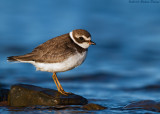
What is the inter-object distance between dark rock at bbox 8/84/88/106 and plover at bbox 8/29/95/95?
567 millimetres

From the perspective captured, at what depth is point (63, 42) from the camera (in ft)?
31.4

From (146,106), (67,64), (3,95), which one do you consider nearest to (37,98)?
(67,64)

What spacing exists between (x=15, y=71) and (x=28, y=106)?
226 inches

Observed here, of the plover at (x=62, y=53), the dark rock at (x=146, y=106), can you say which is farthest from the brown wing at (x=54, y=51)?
the dark rock at (x=146, y=106)

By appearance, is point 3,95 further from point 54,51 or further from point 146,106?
point 146,106

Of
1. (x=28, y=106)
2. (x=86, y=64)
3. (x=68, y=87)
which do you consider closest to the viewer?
(x=28, y=106)

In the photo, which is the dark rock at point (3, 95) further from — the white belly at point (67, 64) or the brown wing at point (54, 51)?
the white belly at point (67, 64)

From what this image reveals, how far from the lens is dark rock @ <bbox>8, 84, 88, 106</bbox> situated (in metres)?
9.23

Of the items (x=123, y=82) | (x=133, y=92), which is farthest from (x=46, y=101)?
(x=123, y=82)

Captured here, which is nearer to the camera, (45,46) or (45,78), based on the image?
(45,46)

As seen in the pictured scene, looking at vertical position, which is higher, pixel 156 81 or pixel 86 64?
pixel 86 64

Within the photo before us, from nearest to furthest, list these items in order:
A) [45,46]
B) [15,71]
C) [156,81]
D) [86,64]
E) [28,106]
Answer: [28,106] → [45,46] → [156,81] → [15,71] → [86,64]

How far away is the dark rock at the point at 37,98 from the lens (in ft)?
30.3

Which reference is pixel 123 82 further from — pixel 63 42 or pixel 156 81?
pixel 63 42
